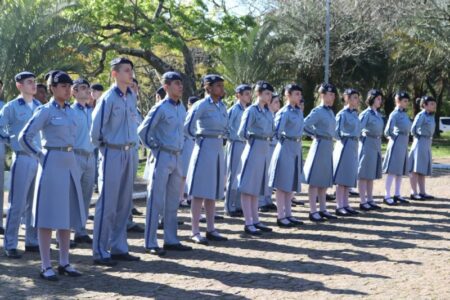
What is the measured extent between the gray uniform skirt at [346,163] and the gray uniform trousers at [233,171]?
1.53m

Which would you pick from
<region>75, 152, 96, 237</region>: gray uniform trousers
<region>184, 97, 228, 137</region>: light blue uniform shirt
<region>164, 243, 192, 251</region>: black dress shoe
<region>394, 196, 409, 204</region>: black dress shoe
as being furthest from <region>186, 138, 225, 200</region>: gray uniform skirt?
<region>394, 196, 409, 204</region>: black dress shoe

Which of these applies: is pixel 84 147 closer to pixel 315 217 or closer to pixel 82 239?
pixel 82 239

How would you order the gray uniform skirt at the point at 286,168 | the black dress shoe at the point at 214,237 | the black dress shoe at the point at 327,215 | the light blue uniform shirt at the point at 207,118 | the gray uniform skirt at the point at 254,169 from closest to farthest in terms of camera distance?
the light blue uniform shirt at the point at 207,118, the black dress shoe at the point at 214,237, the gray uniform skirt at the point at 254,169, the gray uniform skirt at the point at 286,168, the black dress shoe at the point at 327,215

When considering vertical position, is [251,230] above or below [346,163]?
below

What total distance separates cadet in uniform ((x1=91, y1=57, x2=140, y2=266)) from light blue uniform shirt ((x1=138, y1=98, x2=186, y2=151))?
37 centimetres

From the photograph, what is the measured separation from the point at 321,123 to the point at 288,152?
0.87 meters

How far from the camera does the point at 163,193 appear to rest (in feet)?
29.2

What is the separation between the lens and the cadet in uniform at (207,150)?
31.2ft

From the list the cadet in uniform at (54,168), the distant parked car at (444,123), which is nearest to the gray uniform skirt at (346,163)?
the cadet in uniform at (54,168)

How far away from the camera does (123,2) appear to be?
76.0 feet

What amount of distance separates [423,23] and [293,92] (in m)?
21.7

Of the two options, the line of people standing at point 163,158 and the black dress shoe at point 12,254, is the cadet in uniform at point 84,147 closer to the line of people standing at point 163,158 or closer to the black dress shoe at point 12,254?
the line of people standing at point 163,158

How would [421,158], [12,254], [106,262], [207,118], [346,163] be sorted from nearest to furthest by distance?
[106,262]
[12,254]
[207,118]
[346,163]
[421,158]

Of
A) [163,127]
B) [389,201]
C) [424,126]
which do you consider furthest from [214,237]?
[424,126]
